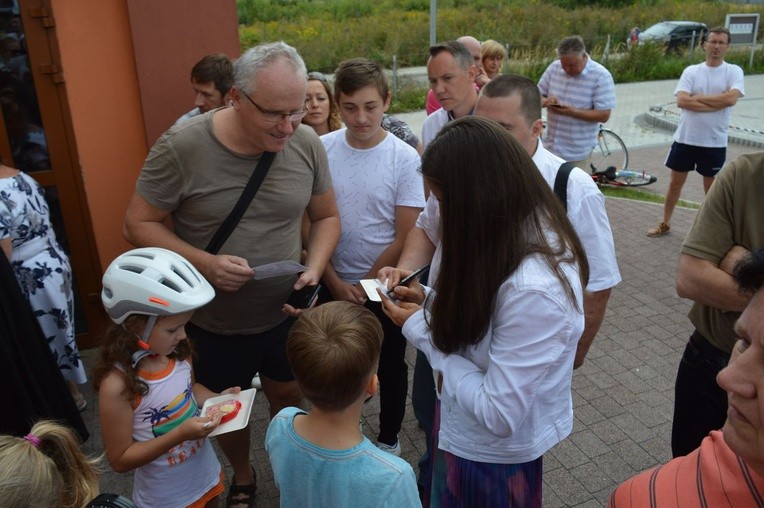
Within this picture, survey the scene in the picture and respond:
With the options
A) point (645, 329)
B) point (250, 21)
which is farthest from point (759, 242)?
point (250, 21)

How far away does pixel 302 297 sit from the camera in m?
2.98

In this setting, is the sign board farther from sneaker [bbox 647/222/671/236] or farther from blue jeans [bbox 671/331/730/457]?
blue jeans [bbox 671/331/730/457]

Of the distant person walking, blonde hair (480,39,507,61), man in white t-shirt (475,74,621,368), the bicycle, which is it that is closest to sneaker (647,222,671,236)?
the bicycle

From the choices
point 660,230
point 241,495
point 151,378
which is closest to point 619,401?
point 241,495

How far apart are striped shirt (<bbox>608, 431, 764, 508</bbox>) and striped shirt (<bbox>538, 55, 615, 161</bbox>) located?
545 centimetres

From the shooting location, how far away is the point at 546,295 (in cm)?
180

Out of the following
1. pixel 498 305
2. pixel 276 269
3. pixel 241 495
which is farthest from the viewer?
pixel 241 495

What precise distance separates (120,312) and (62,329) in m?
1.79

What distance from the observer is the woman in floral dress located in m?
3.45

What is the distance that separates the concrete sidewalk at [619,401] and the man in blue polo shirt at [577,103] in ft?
4.39

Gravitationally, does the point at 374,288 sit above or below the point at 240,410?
above

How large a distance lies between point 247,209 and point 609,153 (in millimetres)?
9194

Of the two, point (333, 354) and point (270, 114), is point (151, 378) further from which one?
point (270, 114)

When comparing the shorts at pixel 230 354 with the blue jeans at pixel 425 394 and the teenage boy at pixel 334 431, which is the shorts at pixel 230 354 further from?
the teenage boy at pixel 334 431
